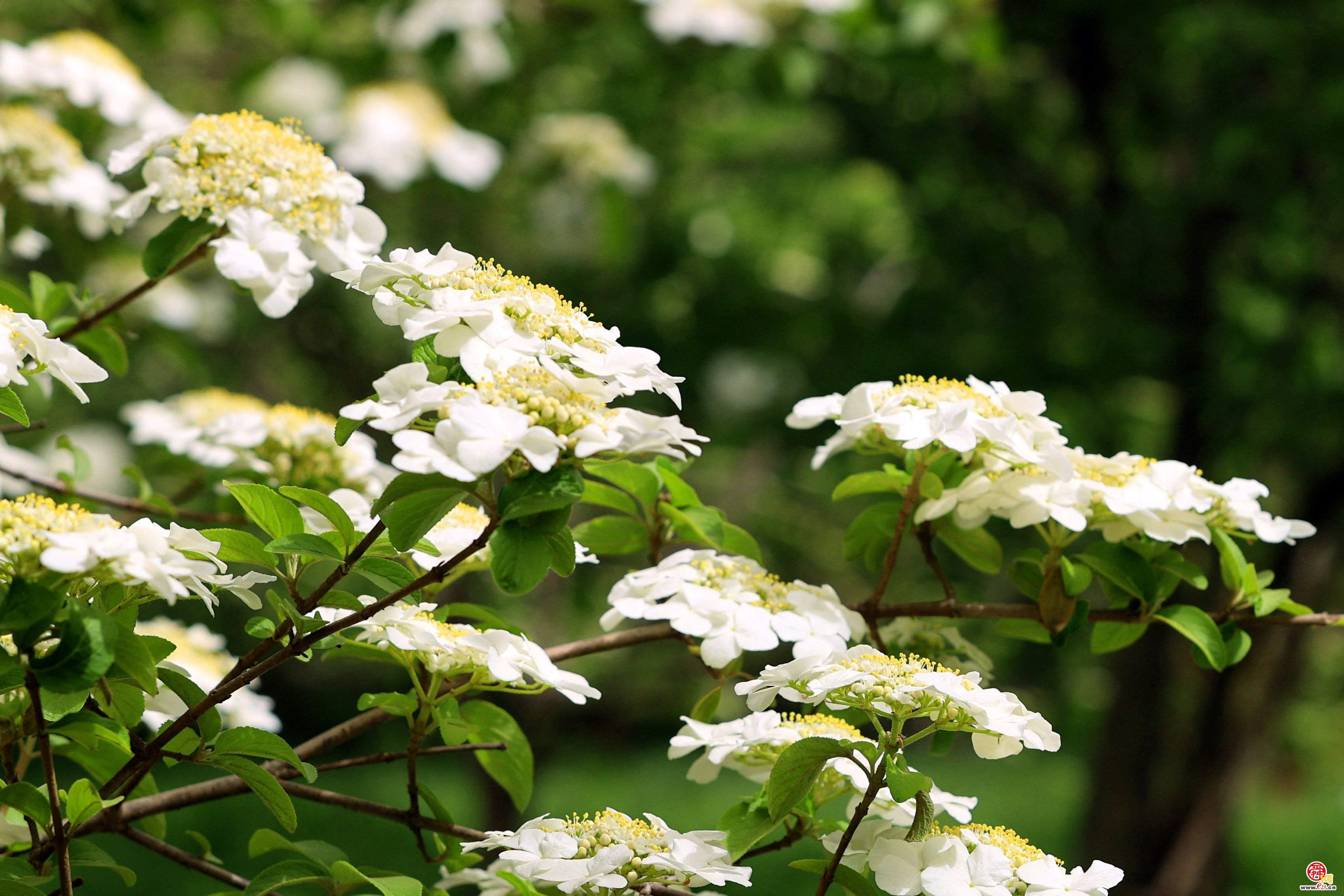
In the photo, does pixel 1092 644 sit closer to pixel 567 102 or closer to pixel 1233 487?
pixel 1233 487

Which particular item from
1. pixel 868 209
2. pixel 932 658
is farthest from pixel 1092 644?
pixel 868 209

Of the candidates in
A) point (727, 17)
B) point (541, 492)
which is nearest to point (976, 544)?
point (541, 492)

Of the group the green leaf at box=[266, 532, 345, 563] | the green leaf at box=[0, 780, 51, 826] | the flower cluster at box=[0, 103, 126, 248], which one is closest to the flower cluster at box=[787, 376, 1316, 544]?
the green leaf at box=[266, 532, 345, 563]

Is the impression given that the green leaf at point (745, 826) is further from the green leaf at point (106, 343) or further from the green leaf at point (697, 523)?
the green leaf at point (106, 343)

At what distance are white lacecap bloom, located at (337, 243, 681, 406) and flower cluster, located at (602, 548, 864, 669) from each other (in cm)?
26

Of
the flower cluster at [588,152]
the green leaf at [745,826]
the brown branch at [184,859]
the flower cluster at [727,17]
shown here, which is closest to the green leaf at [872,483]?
the green leaf at [745,826]

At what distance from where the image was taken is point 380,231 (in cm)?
117

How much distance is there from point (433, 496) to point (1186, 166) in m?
3.21

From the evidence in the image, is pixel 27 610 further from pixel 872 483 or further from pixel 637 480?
pixel 872 483

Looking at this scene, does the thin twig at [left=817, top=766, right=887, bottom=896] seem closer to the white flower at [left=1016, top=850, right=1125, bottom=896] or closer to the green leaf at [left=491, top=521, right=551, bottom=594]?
the white flower at [left=1016, top=850, right=1125, bottom=896]

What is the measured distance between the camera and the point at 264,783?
2.78 feet

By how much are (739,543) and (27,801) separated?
2.13 feet

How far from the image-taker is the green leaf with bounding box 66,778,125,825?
0.83 metres

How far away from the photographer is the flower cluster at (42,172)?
60.7 inches
